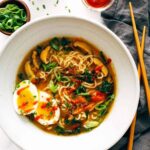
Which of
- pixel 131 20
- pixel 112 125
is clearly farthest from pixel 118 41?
pixel 112 125

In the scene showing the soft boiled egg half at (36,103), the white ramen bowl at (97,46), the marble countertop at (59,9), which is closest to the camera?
the white ramen bowl at (97,46)

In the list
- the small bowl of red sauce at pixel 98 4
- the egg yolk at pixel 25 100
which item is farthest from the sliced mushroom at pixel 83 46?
the egg yolk at pixel 25 100

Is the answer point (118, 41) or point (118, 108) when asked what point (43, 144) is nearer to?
point (118, 108)

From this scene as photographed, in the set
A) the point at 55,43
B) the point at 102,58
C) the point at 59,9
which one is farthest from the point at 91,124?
the point at 59,9

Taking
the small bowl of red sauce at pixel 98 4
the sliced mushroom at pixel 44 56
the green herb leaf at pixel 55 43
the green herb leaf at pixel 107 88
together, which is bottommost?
the green herb leaf at pixel 107 88

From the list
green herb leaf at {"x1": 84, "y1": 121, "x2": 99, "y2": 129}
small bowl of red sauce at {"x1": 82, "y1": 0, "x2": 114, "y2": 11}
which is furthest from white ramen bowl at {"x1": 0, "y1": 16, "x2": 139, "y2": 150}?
small bowl of red sauce at {"x1": 82, "y1": 0, "x2": 114, "y2": 11}

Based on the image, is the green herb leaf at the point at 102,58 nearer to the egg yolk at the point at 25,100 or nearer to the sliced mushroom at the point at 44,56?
the sliced mushroom at the point at 44,56

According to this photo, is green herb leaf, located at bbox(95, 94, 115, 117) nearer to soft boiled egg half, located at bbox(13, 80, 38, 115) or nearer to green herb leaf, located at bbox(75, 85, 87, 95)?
green herb leaf, located at bbox(75, 85, 87, 95)
